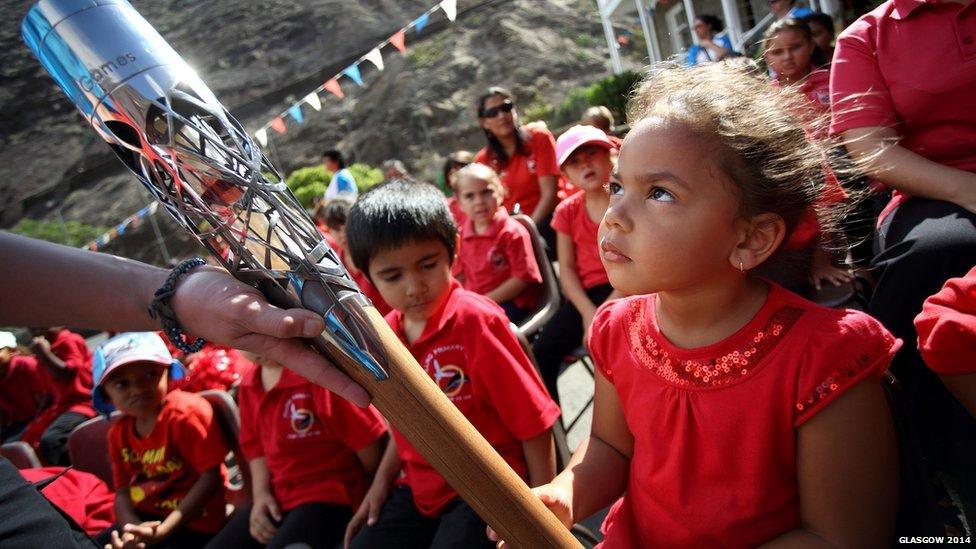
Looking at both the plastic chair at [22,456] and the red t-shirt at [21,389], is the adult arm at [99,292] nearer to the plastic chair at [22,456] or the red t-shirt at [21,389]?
the plastic chair at [22,456]

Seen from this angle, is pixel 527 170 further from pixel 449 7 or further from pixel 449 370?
pixel 449 370

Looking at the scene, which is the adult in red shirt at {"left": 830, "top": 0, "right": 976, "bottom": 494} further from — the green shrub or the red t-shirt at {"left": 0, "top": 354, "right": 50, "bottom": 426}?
the green shrub

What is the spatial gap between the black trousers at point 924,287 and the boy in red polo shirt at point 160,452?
2410mm

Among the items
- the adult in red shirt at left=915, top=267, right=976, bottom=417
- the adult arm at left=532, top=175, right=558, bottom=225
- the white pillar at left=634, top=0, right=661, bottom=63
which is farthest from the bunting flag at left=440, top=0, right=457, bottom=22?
the white pillar at left=634, top=0, right=661, bottom=63

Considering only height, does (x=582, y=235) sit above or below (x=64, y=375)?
above

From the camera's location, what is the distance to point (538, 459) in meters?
1.81

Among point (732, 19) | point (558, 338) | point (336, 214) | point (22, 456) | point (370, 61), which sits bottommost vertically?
point (558, 338)

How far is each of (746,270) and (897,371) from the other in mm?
714

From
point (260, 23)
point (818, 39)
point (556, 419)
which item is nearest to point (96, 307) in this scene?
point (556, 419)

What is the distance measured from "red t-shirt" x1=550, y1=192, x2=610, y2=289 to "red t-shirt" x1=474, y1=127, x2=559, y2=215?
1.25m

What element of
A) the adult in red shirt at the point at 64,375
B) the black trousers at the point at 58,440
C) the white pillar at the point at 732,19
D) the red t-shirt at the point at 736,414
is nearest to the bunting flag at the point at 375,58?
the adult in red shirt at the point at 64,375

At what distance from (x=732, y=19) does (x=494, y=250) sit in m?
11.2

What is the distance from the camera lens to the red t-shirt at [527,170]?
177 inches

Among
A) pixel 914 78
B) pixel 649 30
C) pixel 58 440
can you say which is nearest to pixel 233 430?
pixel 58 440
